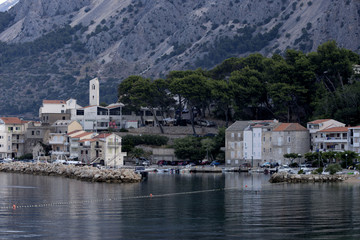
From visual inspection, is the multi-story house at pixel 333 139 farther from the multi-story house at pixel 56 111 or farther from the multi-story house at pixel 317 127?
the multi-story house at pixel 56 111

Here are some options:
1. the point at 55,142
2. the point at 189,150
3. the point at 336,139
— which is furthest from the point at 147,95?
the point at 336,139

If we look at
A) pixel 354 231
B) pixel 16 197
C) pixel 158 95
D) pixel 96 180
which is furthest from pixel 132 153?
pixel 354 231

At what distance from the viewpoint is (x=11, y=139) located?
131 meters

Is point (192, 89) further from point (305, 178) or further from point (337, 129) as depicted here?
point (305, 178)

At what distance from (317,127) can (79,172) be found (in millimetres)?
33416

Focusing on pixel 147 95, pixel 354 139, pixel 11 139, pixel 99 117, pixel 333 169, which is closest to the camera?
pixel 333 169

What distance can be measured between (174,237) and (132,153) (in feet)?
247

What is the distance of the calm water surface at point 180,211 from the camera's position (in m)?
39.6

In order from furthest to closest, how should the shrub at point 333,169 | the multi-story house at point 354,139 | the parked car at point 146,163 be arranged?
the parked car at point 146,163 → the multi-story house at point 354,139 → the shrub at point 333,169

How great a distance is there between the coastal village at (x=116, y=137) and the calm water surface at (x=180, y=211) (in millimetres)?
26134

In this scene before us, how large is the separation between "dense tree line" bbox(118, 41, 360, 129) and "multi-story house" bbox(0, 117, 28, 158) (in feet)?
64.9

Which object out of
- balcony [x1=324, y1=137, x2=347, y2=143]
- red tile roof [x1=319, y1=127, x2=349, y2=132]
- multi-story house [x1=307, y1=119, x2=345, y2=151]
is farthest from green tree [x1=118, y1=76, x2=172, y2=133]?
balcony [x1=324, y1=137, x2=347, y2=143]

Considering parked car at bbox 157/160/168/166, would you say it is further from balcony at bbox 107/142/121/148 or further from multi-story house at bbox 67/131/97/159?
multi-story house at bbox 67/131/97/159

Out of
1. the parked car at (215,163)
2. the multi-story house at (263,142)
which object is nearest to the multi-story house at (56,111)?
the parked car at (215,163)
